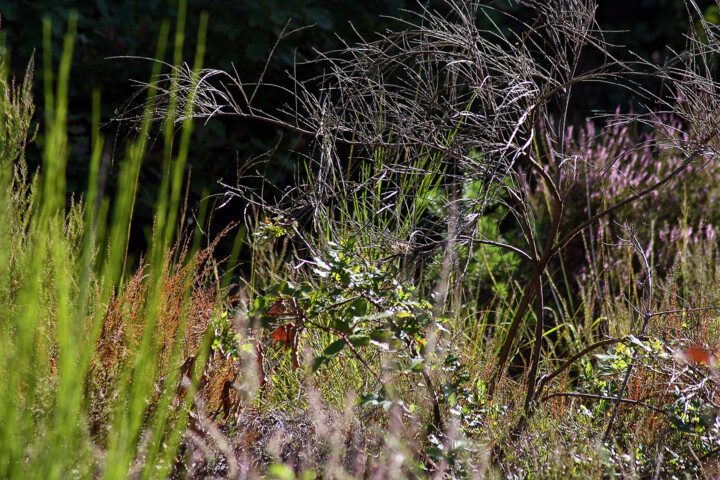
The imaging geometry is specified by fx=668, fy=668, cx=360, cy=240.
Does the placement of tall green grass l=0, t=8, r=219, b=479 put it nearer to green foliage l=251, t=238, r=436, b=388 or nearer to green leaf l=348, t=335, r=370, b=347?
green foliage l=251, t=238, r=436, b=388

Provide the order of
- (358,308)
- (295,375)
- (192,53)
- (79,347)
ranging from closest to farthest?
1. (79,347)
2. (358,308)
3. (295,375)
4. (192,53)

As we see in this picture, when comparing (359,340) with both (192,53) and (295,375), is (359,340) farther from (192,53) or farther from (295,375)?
(192,53)

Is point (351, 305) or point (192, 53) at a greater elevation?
point (192, 53)

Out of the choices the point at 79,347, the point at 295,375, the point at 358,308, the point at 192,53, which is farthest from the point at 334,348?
the point at 192,53

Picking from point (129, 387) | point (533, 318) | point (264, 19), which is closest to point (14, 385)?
point (129, 387)

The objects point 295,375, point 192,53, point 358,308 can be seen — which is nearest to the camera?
point 358,308

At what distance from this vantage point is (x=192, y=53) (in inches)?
186

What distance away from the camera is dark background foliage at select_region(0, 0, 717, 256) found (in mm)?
4559

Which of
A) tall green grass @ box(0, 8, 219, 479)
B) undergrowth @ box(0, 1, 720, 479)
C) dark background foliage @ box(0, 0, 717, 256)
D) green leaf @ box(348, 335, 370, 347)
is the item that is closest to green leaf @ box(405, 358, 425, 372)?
undergrowth @ box(0, 1, 720, 479)

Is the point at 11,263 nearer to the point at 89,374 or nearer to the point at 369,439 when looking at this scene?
the point at 89,374

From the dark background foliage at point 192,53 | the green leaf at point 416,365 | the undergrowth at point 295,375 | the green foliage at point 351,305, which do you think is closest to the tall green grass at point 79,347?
the undergrowth at point 295,375

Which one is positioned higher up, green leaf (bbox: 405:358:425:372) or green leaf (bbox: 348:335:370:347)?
green leaf (bbox: 348:335:370:347)

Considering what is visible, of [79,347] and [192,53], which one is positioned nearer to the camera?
[79,347]

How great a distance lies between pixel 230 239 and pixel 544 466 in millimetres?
3095
